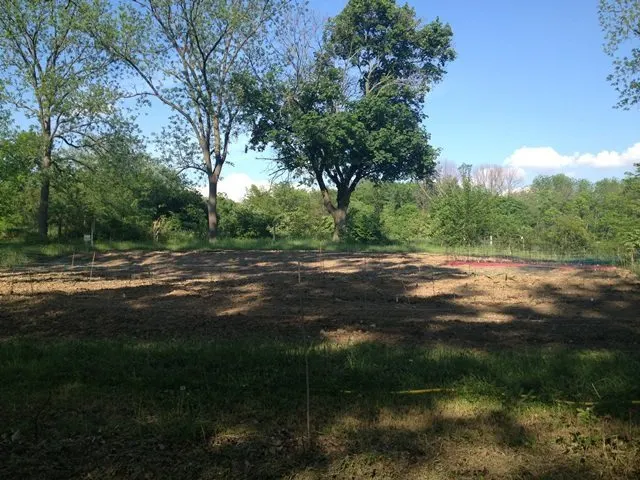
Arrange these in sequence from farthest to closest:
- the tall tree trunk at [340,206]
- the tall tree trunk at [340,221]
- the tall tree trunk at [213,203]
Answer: the tall tree trunk at [340,206] → the tall tree trunk at [340,221] → the tall tree trunk at [213,203]

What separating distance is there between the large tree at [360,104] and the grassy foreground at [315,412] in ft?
79.1

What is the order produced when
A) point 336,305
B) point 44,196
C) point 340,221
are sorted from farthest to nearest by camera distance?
point 340,221, point 44,196, point 336,305

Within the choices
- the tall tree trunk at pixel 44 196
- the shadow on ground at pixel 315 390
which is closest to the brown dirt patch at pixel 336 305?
the shadow on ground at pixel 315 390

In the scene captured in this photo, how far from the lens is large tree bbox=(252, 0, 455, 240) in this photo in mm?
29094

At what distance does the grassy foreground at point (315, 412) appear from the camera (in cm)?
355

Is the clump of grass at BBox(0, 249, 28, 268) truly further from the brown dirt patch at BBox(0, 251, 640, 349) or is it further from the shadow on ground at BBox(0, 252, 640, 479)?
the shadow on ground at BBox(0, 252, 640, 479)

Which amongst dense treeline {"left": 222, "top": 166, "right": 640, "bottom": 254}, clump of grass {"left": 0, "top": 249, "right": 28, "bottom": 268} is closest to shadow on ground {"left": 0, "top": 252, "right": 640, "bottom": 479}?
clump of grass {"left": 0, "top": 249, "right": 28, "bottom": 268}

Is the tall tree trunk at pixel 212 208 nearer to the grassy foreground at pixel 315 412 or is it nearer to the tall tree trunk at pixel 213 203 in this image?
the tall tree trunk at pixel 213 203

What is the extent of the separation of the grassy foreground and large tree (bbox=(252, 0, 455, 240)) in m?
24.1

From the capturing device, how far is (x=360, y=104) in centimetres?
2950

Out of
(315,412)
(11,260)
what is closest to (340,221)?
(11,260)

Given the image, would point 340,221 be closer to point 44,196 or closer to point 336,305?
point 44,196

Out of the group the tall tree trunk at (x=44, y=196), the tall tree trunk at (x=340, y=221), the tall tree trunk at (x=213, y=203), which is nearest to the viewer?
the tall tree trunk at (x=44, y=196)

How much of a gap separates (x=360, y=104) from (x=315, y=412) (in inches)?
1059
